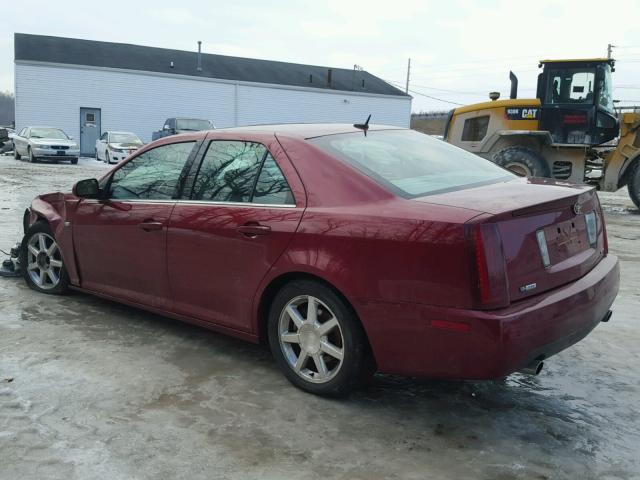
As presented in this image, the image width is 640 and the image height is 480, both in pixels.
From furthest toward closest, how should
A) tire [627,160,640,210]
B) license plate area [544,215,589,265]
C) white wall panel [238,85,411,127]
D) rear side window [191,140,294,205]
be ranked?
white wall panel [238,85,411,127] → tire [627,160,640,210] → rear side window [191,140,294,205] → license plate area [544,215,589,265]

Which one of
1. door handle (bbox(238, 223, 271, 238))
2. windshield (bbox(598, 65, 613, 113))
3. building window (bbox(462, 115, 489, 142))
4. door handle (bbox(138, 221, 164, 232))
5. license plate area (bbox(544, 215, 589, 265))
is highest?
windshield (bbox(598, 65, 613, 113))

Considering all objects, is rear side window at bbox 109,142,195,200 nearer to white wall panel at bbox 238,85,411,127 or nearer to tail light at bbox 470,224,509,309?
tail light at bbox 470,224,509,309

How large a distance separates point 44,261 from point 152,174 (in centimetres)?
166

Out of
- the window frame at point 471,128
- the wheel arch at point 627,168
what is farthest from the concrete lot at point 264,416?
the window frame at point 471,128

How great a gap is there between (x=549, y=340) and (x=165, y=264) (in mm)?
2433

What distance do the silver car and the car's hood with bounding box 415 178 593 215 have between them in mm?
23750

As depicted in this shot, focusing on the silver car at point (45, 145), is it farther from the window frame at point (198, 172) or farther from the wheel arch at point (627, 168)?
the window frame at point (198, 172)

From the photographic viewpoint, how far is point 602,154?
12578 millimetres

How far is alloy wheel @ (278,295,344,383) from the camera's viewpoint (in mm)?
3398

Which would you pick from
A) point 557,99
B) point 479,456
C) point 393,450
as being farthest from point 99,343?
point 557,99

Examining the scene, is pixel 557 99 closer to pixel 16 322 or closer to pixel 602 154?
pixel 602 154

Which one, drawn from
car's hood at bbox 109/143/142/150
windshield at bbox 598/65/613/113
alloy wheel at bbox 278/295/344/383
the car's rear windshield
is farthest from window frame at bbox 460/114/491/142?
car's hood at bbox 109/143/142/150

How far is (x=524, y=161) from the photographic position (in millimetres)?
11969

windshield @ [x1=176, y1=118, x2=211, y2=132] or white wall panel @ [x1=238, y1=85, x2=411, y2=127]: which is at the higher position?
white wall panel @ [x1=238, y1=85, x2=411, y2=127]
